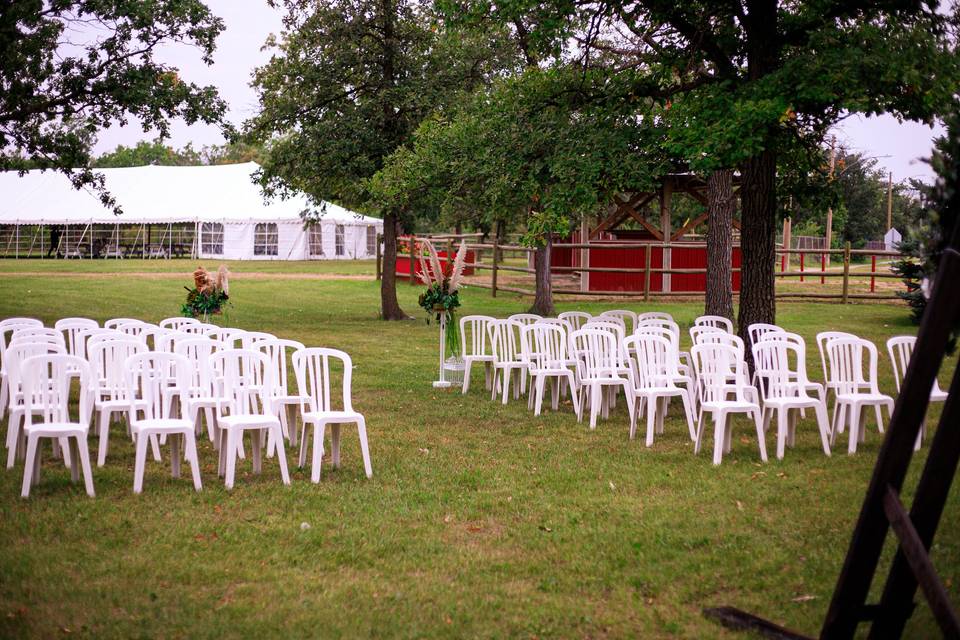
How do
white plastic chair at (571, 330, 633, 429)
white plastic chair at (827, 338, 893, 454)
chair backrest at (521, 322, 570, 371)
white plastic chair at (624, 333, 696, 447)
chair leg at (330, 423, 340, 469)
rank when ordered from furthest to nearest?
chair backrest at (521, 322, 570, 371) < white plastic chair at (571, 330, 633, 429) < white plastic chair at (624, 333, 696, 447) < white plastic chair at (827, 338, 893, 454) < chair leg at (330, 423, 340, 469)

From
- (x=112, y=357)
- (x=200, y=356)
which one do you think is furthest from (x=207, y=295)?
(x=200, y=356)

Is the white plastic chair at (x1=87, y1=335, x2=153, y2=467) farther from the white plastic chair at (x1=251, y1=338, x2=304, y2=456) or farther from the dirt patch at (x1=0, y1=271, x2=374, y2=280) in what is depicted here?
the dirt patch at (x1=0, y1=271, x2=374, y2=280)

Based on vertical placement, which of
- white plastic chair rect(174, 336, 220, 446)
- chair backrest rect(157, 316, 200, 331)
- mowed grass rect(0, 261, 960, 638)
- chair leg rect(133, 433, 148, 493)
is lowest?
mowed grass rect(0, 261, 960, 638)

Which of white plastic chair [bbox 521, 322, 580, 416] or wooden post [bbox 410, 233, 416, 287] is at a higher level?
wooden post [bbox 410, 233, 416, 287]

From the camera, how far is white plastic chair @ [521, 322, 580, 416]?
441 inches

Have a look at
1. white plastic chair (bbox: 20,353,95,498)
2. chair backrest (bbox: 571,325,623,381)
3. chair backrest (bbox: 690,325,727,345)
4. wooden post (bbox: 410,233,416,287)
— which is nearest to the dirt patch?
wooden post (bbox: 410,233,416,287)

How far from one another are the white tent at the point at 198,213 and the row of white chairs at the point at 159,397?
35686 millimetres

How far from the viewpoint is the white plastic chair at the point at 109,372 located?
795cm

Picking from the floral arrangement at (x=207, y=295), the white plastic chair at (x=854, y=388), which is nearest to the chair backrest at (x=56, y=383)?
the floral arrangement at (x=207, y=295)

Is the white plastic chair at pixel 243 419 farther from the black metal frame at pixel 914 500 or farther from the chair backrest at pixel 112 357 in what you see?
the black metal frame at pixel 914 500

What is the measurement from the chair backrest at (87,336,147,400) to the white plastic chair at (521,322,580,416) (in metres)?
4.47

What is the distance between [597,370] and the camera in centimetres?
1052

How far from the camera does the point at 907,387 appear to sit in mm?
4027

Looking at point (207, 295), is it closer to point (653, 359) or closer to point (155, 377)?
point (155, 377)
